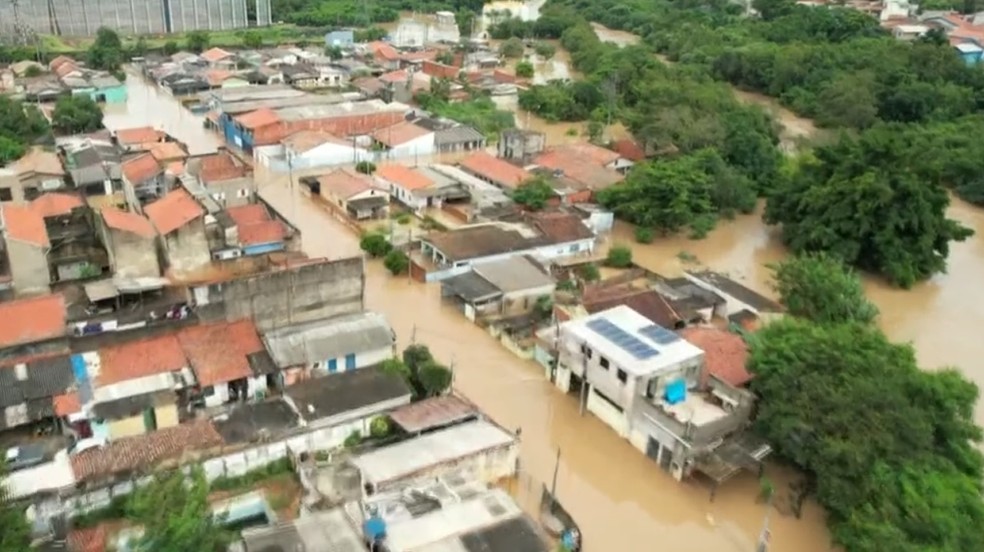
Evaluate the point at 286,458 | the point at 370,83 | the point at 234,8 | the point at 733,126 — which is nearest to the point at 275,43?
the point at 234,8

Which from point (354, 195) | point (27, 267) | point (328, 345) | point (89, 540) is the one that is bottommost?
point (89, 540)

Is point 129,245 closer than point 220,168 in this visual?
Yes

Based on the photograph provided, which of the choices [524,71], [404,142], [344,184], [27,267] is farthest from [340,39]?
[27,267]

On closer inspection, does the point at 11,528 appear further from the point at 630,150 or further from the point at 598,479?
the point at 630,150

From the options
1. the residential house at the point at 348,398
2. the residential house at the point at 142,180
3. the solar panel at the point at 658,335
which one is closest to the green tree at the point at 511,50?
the residential house at the point at 142,180

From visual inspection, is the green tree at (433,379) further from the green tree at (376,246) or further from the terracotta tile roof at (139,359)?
the green tree at (376,246)

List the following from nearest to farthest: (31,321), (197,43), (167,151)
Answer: (31,321) < (167,151) < (197,43)
